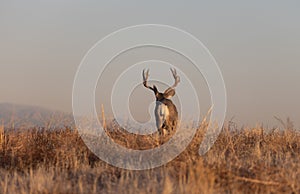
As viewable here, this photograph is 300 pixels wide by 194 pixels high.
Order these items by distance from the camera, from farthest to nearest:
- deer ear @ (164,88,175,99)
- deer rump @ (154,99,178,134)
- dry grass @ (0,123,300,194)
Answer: deer ear @ (164,88,175,99), deer rump @ (154,99,178,134), dry grass @ (0,123,300,194)

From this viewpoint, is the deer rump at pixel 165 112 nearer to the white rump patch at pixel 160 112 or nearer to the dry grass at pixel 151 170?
the white rump patch at pixel 160 112

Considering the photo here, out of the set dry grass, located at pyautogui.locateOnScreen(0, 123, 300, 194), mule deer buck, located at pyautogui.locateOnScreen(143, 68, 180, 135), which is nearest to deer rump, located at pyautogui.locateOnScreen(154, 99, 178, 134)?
mule deer buck, located at pyautogui.locateOnScreen(143, 68, 180, 135)

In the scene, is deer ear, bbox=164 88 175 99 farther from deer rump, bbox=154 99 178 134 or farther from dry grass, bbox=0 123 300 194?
dry grass, bbox=0 123 300 194

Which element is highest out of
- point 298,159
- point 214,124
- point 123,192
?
point 214,124

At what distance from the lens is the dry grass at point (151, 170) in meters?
7.37

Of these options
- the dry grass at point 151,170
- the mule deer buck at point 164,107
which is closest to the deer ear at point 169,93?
the mule deer buck at point 164,107

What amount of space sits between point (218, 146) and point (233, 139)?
0.83 metres

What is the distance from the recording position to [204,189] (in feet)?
22.4

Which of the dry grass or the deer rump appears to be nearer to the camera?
the dry grass

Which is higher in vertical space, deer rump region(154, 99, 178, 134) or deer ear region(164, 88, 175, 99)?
deer ear region(164, 88, 175, 99)

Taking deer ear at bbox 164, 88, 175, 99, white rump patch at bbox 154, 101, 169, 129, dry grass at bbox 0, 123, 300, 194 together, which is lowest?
dry grass at bbox 0, 123, 300, 194

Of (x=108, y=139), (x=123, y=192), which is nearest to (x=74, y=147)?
(x=108, y=139)

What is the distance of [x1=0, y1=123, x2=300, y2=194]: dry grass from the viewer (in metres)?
7.37

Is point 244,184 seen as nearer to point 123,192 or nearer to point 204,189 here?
point 204,189
